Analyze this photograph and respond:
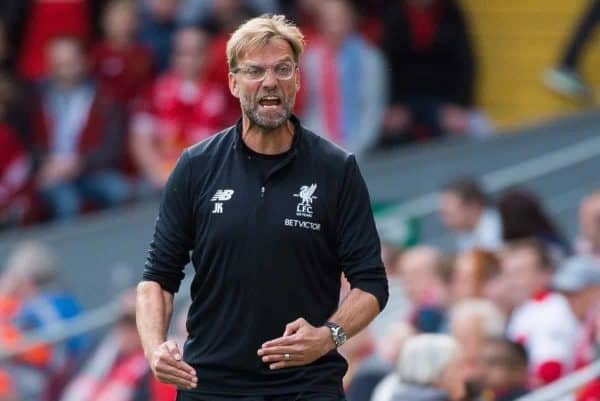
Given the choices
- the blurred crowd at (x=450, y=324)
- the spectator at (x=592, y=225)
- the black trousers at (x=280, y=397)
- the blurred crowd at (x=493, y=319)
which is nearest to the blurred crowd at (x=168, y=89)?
the blurred crowd at (x=450, y=324)

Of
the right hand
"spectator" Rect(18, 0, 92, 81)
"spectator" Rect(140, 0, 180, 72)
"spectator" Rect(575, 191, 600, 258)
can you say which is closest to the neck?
the right hand

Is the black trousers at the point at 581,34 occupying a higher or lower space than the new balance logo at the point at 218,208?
lower

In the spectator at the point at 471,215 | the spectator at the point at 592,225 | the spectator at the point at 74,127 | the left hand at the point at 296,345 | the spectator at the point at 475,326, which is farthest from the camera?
the spectator at the point at 74,127

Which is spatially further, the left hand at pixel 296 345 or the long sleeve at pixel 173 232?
the long sleeve at pixel 173 232

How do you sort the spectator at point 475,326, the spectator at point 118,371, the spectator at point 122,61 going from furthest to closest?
1. the spectator at point 122,61
2. the spectator at point 118,371
3. the spectator at point 475,326

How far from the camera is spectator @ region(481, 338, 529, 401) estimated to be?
289 inches

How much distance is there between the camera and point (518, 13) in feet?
43.4

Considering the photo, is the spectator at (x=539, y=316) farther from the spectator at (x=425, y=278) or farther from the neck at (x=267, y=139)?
the neck at (x=267, y=139)

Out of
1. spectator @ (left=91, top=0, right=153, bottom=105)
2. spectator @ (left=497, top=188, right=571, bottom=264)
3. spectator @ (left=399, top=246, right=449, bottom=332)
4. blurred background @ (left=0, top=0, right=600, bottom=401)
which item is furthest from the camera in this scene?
spectator @ (left=91, top=0, right=153, bottom=105)

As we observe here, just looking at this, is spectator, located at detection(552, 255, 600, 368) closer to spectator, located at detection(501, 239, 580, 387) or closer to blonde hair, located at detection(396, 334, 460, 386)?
spectator, located at detection(501, 239, 580, 387)

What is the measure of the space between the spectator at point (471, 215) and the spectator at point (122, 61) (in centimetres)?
321

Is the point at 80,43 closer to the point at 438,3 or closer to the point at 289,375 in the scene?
the point at 438,3

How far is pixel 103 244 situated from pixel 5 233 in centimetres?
70

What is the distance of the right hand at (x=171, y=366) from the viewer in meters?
5.07
